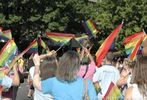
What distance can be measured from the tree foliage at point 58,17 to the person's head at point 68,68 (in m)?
37.6

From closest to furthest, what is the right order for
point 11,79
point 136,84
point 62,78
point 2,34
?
point 136,84, point 62,78, point 11,79, point 2,34

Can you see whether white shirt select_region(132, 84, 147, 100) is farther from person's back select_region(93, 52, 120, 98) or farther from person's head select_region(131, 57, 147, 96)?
person's back select_region(93, 52, 120, 98)

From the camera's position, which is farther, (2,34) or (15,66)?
(2,34)

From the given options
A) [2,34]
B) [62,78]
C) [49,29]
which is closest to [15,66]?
[62,78]

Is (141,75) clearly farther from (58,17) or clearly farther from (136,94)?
(58,17)

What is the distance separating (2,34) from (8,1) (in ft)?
106

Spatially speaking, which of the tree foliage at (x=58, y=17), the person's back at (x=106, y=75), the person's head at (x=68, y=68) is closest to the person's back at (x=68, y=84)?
the person's head at (x=68, y=68)

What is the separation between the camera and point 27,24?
4456 cm

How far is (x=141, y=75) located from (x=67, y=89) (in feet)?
3.24

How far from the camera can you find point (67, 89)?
540 cm

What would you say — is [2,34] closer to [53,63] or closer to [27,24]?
[53,63]

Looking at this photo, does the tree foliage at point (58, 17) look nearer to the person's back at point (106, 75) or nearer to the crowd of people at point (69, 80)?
the person's back at point (106, 75)

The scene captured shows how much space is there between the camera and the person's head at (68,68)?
17.7ft

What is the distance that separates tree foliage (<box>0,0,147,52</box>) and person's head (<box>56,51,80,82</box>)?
1480 inches
